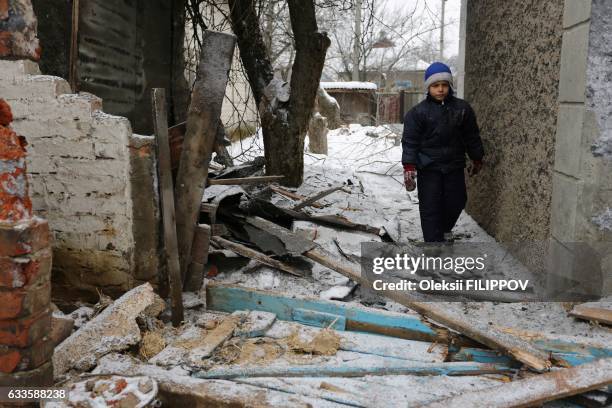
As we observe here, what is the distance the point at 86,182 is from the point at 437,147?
9.89 ft

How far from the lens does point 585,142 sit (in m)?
3.34

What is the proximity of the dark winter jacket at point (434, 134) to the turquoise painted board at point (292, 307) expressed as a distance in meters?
1.98

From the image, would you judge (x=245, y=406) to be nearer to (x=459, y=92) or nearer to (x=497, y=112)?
(x=497, y=112)

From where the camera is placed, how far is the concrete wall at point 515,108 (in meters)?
4.03

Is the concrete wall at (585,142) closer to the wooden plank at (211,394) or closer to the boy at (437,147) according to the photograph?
the boy at (437,147)

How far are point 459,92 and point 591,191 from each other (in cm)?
388

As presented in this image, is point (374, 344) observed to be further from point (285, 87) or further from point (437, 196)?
point (285, 87)

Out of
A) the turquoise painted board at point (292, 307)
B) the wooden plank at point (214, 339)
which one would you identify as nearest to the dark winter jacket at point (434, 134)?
the turquoise painted board at point (292, 307)

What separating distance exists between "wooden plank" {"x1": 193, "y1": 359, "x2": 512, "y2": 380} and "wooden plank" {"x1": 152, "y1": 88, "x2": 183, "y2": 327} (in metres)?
0.80

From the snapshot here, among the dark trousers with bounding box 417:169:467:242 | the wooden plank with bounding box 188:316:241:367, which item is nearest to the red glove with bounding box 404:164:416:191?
the dark trousers with bounding box 417:169:467:242

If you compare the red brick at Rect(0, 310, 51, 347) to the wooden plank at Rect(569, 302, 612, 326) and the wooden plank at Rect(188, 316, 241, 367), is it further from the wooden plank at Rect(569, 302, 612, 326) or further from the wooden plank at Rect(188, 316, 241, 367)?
the wooden plank at Rect(569, 302, 612, 326)

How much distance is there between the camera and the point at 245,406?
241cm

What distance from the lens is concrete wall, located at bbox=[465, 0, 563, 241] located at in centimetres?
403

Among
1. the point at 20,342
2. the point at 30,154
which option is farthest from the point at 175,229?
the point at 20,342
